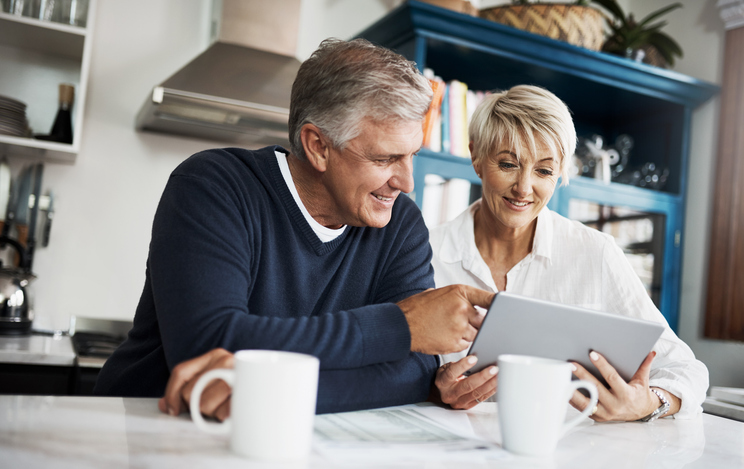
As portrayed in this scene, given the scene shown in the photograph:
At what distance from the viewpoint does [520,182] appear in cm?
155

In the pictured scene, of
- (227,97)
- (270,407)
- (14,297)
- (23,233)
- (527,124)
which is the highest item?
(227,97)

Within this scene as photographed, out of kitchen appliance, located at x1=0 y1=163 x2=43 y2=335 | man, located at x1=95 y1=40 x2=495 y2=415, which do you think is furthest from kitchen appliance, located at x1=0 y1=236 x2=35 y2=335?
man, located at x1=95 y1=40 x2=495 y2=415

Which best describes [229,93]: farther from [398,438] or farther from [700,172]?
[700,172]

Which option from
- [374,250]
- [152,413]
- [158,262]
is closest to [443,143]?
[374,250]

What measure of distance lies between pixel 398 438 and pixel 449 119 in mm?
1875

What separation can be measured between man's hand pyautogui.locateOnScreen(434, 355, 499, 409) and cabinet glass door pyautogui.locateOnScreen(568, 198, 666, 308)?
2085mm

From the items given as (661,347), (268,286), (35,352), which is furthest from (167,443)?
(35,352)

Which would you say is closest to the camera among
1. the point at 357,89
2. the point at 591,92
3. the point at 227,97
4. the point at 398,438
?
the point at 398,438

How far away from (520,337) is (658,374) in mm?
494

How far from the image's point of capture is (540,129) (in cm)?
153

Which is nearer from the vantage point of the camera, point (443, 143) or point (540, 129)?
point (540, 129)

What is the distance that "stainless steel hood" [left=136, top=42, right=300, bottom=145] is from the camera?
6.99 feet

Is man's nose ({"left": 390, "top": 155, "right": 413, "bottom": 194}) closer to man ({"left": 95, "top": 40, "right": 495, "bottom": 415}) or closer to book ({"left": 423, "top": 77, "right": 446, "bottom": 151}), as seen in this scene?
man ({"left": 95, "top": 40, "right": 495, "bottom": 415})

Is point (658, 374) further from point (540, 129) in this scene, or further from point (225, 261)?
point (225, 261)
